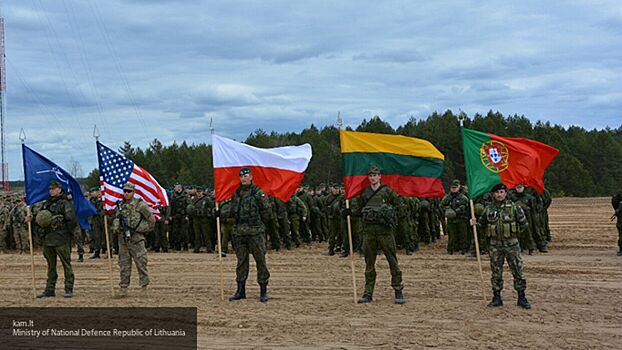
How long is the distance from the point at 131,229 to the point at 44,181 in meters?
1.94

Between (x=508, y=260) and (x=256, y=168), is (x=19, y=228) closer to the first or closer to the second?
(x=256, y=168)

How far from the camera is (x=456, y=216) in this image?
1684cm

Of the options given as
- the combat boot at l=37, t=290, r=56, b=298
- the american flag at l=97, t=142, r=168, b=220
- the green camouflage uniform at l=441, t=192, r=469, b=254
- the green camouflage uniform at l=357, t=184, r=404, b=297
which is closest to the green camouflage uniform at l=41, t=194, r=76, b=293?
the combat boot at l=37, t=290, r=56, b=298

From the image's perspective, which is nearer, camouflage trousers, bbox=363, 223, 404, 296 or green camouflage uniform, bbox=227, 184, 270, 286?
camouflage trousers, bbox=363, 223, 404, 296

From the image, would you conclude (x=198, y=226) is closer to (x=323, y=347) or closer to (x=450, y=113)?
(x=323, y=347)

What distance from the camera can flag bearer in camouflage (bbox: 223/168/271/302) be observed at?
421 inches

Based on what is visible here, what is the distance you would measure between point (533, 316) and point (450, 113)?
187 ft

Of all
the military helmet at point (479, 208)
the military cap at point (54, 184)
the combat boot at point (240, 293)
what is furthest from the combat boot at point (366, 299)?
the military helmet at point (479, 208)

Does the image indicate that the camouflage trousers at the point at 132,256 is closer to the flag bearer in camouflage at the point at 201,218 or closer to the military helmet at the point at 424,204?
the flag bearer in camouflage at the point at 201,218

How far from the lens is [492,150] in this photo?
1048 cm

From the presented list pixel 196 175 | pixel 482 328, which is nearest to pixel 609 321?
pixel 482 328

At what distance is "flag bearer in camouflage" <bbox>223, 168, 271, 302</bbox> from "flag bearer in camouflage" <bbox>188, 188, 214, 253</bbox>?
311 inches

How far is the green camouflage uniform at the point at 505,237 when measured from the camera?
9.80 meters

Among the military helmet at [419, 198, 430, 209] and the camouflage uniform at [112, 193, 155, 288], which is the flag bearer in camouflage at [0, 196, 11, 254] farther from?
the military helmet at [419, 198, 430, 209]
